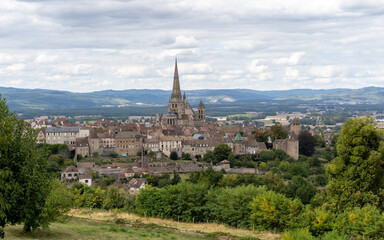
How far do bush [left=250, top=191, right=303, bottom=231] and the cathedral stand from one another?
9023 centimetres

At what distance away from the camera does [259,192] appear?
36.2 metres

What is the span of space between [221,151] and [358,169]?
193 feet

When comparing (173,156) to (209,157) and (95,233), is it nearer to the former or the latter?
(209,157)

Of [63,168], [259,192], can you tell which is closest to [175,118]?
[63,168]

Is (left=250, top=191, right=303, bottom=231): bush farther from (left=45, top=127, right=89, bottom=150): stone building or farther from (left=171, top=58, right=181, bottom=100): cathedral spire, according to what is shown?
(left=171, top=58, right=181, bottom=100): cathedral spire

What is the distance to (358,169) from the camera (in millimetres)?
31844

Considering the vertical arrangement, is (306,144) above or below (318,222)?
below

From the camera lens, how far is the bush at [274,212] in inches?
1204

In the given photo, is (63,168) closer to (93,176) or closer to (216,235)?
(93,176)

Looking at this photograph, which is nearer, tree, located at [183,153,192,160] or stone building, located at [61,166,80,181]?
stone building, located at [61,166,80,181]

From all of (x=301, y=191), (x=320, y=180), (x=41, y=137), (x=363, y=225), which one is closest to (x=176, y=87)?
(x=41, y=137)

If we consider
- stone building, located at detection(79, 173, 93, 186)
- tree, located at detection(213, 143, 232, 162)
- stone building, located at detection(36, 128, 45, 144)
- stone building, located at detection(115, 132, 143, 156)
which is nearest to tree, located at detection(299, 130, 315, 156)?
tree, located at detection(213, 143, 232, 162)

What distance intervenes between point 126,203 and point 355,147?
23289 mm

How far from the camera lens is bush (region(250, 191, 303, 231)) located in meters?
30.6
